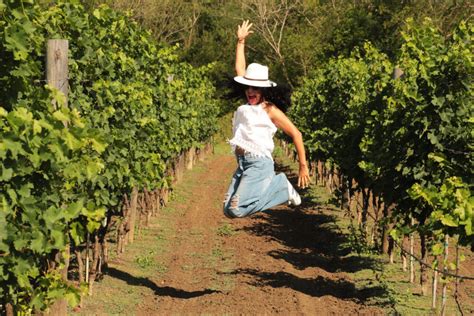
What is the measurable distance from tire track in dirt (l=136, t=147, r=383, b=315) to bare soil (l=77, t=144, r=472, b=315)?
0.01 metres

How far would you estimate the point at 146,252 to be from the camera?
13367 mm

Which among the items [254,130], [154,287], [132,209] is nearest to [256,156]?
[254,130]

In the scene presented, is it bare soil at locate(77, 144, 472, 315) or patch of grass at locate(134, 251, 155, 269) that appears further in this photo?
patch of grass at locate(134, 251, 155, 269)

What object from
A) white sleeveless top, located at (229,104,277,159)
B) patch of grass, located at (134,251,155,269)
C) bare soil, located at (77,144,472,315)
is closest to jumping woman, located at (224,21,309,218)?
white sleeveless top, located at (229,104,277,159)

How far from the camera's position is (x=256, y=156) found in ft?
27.4

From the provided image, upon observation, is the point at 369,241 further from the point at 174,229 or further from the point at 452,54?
the point at 452,54

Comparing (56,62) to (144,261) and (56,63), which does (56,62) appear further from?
(144,261)

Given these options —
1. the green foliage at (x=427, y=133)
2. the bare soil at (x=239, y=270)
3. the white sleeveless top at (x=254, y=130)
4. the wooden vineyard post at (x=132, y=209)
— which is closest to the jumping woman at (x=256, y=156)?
the white sleeveless top at (x=254, y=130)

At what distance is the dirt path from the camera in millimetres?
9789

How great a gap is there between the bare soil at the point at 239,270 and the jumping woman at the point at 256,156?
165 cm

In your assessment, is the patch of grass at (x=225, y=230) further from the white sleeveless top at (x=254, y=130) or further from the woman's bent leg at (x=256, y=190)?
the white sleeveless top at (x=254, y=130)

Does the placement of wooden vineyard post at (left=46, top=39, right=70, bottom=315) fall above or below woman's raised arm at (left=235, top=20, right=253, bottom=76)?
below

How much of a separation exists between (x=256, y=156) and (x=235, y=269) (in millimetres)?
4058

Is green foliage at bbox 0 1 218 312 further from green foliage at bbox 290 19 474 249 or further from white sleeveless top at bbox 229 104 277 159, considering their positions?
green foliage at bbox 290 19 474 249
